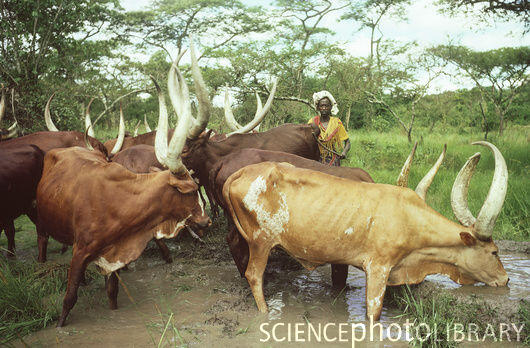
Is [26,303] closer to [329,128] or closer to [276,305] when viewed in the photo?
[276,305]

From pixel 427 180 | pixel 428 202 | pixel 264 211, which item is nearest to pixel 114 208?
pixel 264 211

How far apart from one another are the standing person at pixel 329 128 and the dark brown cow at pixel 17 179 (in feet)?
12.4

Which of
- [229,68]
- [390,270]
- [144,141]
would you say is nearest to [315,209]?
[390,270]

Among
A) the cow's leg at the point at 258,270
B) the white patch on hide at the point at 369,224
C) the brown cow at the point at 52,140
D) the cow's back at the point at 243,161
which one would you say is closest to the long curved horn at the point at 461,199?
the white patch on hide at the point at 369,224

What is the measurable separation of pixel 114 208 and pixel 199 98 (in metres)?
1.24

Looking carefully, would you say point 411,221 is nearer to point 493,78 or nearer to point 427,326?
point 427,326

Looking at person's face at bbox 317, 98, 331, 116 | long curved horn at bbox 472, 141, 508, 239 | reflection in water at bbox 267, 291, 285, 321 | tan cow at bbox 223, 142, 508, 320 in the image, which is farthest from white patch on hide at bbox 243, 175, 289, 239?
person's face at bbox 317, 98, 331, 116

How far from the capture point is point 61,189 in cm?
359

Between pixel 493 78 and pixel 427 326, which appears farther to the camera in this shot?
pixel 493 78

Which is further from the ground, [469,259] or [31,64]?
[31,64]

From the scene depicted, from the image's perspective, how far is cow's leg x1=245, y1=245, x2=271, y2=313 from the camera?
3.50 m

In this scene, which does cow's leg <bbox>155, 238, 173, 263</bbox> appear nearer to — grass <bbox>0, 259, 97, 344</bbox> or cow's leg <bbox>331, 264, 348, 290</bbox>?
grass <bbox>0, 259, 97, 344</bbox>

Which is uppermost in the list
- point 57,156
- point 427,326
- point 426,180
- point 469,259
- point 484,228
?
point 57,156

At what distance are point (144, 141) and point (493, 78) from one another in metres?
13.7
